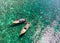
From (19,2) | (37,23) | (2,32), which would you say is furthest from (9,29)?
(19,2)

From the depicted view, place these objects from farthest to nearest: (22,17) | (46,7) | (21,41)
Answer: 1. (46,7)
2. (22,17)
3. (21,41)

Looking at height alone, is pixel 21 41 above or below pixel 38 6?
below

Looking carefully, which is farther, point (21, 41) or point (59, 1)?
point (59, 1)

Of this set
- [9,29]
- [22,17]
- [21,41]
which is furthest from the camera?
[22,17]

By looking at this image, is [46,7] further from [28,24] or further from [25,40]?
[25,40]

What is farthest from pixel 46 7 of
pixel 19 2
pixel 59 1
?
pixel 19 2

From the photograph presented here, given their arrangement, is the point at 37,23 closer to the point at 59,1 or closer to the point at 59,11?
the point at 59,11
